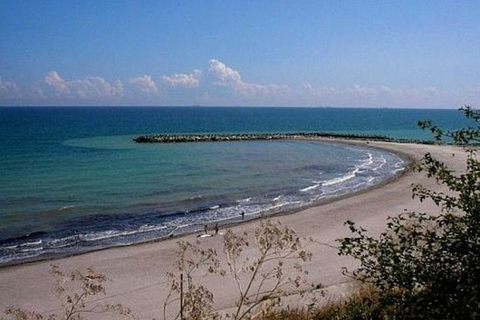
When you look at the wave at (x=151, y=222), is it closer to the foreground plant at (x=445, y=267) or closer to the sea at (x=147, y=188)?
the sea at (x=147, y=188)

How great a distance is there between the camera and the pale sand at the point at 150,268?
51.5 feet

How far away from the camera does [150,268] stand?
1889 centimetres

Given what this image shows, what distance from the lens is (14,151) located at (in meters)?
63.0

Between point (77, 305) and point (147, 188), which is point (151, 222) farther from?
point (77, 305)

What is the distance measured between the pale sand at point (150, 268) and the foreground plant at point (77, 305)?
1.58ft

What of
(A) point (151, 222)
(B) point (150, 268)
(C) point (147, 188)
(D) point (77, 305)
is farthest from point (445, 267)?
(C) point (147, 188)

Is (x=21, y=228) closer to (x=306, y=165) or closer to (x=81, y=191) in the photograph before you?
(x=81, y=191)

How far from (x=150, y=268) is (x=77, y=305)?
4.36 metres

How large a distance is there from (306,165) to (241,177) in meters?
11.7

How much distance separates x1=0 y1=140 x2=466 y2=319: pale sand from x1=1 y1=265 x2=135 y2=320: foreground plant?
482 millimetres

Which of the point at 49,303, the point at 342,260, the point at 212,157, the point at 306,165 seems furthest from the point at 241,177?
the point at 49,303

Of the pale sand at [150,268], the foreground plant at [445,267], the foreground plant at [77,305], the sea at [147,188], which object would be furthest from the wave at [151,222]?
the foreground plant at [445,267]

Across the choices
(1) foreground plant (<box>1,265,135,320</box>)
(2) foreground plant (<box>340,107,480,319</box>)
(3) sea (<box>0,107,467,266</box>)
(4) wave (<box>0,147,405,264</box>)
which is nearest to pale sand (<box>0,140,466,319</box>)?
(1) foreground plant (<box>1,265,135,320</box>)

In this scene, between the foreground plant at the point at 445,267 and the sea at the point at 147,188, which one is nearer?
the foreground plant at the point at 445,267
